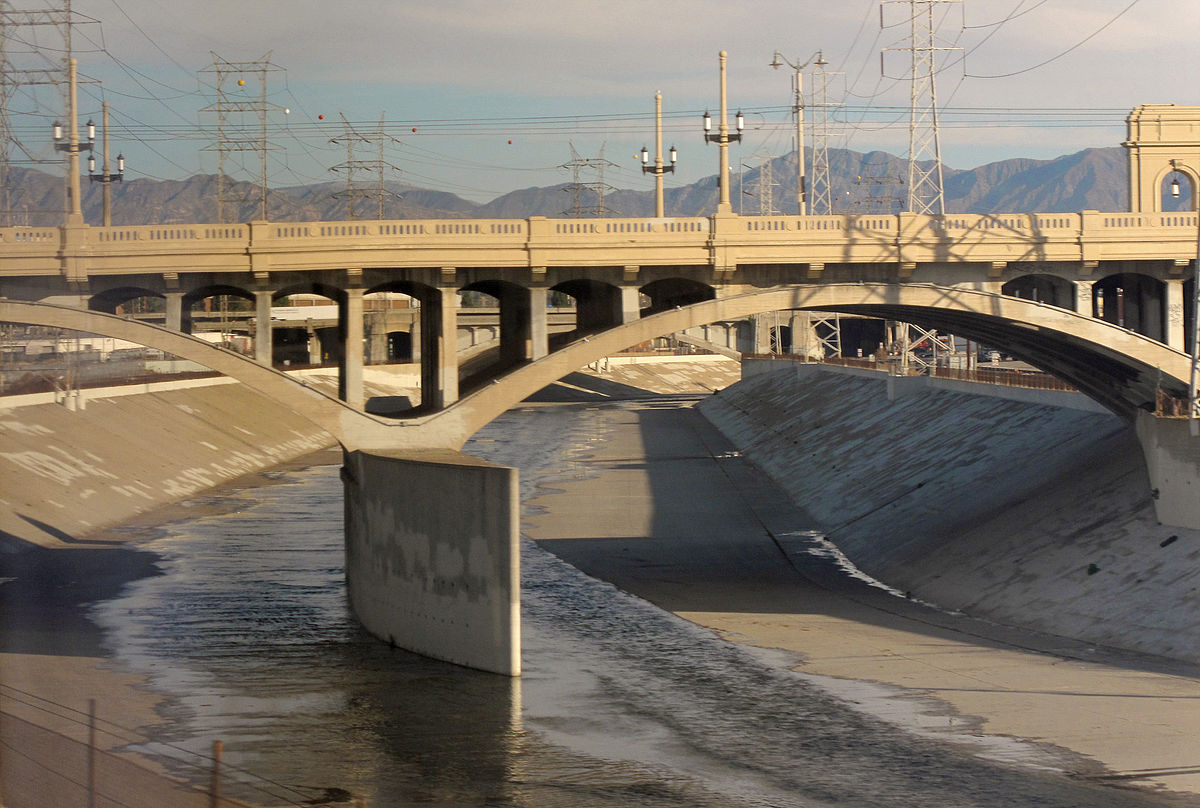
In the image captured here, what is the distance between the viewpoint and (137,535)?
52969mm

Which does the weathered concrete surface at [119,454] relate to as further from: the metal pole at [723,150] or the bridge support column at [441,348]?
the metal pole at [723,150]

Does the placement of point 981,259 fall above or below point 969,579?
above

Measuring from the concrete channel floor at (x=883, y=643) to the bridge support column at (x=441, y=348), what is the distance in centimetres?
926

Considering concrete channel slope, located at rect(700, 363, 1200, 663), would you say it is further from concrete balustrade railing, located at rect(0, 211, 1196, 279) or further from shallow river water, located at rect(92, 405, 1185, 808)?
shallow river water, located at rect(92, 405, 1185, 808)

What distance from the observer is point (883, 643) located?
33250mm

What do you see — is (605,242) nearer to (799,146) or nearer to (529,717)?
(529,717)

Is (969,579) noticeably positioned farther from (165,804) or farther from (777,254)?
(165,804)

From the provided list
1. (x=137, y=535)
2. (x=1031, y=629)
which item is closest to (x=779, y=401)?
(x=137, y=535)

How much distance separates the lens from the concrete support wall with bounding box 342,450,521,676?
30.8 meters

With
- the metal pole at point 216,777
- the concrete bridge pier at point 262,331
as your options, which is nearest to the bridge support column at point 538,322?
the concrete bridge pier at point 262,331

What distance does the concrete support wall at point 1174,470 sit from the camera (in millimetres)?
34750

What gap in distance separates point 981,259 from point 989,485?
47.5 ft

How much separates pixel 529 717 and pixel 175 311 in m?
17.2

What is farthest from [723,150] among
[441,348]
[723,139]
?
[441,348]
